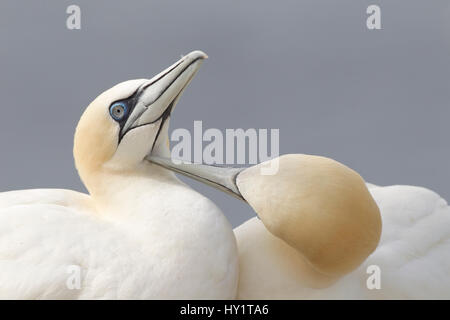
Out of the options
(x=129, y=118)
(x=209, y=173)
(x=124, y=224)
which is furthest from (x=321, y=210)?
(x=129, y=118)

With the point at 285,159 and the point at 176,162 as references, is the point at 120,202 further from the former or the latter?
the point at 285,159

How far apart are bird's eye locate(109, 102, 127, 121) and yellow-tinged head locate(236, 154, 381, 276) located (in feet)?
3.36

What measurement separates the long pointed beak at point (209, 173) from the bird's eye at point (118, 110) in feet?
1.13

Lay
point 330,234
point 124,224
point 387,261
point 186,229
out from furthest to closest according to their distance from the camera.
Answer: point 387,261 < point 124,224 < point 186,229 < point 330,234

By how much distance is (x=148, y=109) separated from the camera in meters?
4.75

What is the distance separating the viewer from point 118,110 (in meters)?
4.75

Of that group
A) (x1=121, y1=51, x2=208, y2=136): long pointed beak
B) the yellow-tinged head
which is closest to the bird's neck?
(x1=121, y1=51, x2=208, y2=136): long pointed beak

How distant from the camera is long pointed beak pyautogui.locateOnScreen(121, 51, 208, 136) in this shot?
4.70m

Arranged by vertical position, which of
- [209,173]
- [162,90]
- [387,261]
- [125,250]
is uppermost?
[162,90]

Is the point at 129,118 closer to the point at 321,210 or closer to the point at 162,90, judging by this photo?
the point at 162,90

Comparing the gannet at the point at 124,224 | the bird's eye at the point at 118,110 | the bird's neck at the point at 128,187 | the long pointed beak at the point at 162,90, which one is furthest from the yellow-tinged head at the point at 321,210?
the bird's eye at the point at 118,110

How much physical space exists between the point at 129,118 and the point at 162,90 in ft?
0.92
